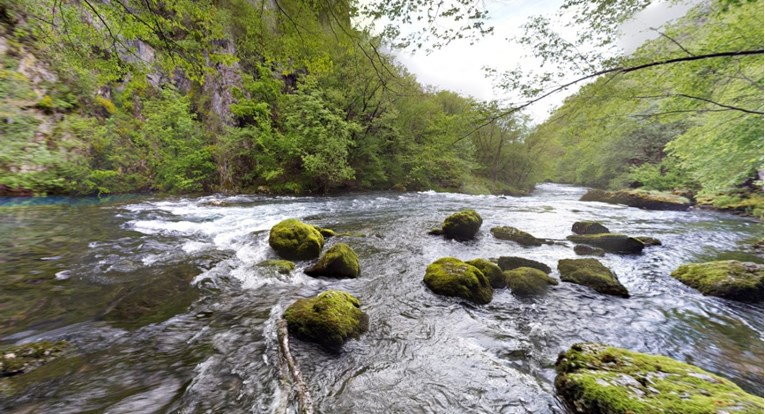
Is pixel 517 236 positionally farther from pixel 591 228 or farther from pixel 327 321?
pixel 327 321

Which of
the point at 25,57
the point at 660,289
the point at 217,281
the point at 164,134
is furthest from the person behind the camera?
the point at 164,134

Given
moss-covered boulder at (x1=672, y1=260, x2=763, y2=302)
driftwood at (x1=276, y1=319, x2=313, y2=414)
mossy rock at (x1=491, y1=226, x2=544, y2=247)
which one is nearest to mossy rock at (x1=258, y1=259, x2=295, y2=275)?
driftwood at (x1=276, y1=319, x2=313, y2=414)

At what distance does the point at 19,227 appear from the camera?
7484 mm

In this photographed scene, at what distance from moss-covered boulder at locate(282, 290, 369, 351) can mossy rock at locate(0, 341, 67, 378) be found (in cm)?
228

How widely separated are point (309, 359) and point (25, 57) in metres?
10.9

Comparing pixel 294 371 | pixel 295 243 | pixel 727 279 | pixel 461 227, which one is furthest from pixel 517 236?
pixel 294 371

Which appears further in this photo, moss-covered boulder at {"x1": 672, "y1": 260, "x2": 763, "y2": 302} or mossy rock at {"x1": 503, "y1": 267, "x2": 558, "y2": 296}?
mossy rock at {"x1": 503, "y1": 267, "x2": 558, "y2": 296}

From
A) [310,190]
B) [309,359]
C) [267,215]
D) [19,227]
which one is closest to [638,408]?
[309,359]

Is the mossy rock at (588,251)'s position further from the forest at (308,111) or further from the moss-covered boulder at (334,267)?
the moss-covered boulder at (334,267)

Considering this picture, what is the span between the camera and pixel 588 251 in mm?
7352

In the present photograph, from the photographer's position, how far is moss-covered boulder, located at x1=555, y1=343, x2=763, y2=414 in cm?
201

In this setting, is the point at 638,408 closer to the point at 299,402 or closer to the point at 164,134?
the point at 299,402

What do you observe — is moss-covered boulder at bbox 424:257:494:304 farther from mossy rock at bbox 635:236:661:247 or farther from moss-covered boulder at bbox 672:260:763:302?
mossy rock at bbox 635:236:661:247

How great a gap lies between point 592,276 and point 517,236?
301cm
